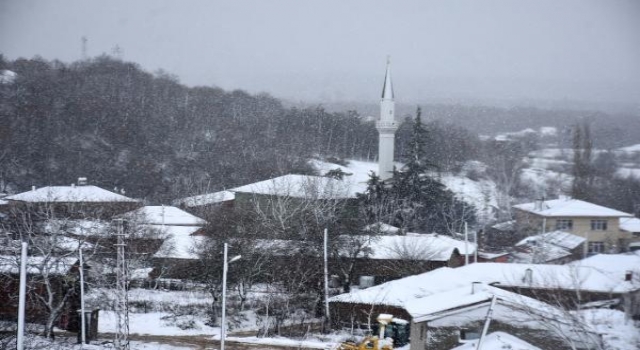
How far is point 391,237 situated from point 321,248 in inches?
175

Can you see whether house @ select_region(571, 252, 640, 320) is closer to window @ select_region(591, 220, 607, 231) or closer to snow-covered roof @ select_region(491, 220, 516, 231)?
window @ select_region(591, 220, 607, 231)

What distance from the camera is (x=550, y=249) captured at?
77.4 feet

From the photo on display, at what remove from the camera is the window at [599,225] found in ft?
80.0

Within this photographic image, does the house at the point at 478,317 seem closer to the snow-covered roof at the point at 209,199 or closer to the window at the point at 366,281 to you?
the window at the point at 366,281

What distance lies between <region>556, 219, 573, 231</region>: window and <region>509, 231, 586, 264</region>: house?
1.17ft

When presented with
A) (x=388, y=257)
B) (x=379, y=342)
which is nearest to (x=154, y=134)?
(x=388, y=257)

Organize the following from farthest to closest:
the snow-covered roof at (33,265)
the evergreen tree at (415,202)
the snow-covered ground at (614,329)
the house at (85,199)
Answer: the evergreen tree at (415,202) → the house at (85,199) → the snow-covered roof at (33,265) → the snow-covered ground at (614,329)

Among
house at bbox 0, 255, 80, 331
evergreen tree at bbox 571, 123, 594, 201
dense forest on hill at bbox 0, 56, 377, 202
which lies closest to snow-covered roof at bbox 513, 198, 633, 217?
evergreen tree at bbox 571, 123, 594, 201

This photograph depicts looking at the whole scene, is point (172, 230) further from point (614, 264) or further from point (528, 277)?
point (614, 264)

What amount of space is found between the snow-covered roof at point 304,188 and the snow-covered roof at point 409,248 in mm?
6664

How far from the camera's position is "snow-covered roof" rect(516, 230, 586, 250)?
24125 mm

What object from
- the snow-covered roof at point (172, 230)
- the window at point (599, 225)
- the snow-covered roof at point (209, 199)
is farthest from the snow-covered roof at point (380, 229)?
the snow-covered roof at point (209, 199)

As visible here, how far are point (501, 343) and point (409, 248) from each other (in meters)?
13.1

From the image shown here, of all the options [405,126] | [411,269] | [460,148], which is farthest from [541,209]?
[405,126]
